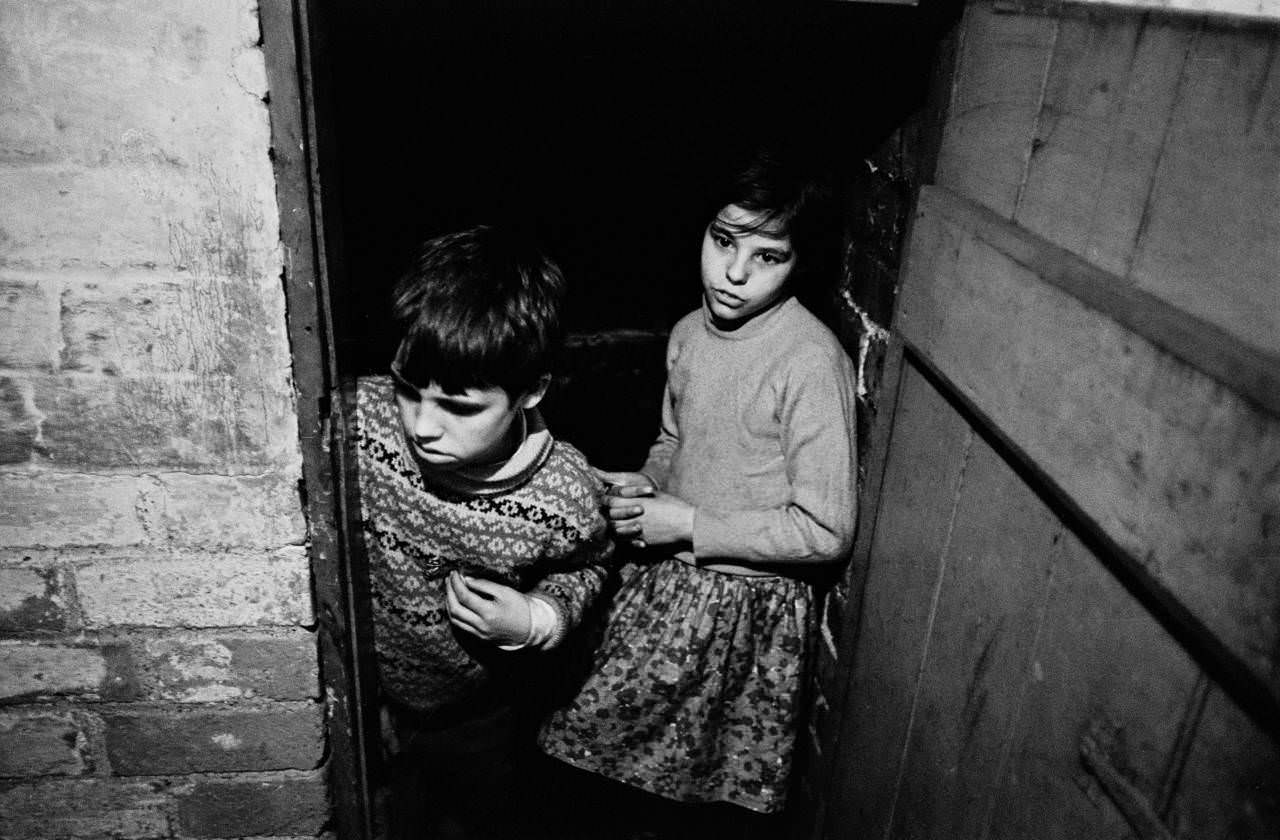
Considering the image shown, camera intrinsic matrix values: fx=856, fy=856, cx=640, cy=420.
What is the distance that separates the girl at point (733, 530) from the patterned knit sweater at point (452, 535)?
0.21 metres

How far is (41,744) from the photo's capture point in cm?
131

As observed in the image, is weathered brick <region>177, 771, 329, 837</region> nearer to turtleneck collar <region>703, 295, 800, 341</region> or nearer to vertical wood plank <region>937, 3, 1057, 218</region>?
turtleneck collar <region>703, 295, 800, 341</region>

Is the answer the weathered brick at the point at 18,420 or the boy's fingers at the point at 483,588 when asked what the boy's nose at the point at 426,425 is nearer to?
the boy's fingers at the point at 483,588

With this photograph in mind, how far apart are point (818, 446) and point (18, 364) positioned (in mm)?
1194

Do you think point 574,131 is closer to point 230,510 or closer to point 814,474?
point 814,474

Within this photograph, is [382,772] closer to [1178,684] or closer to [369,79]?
[1178,684]

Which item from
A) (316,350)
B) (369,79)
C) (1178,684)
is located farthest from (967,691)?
(369,79)

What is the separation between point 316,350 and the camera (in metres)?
1.09

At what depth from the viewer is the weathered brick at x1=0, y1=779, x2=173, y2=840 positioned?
1344 millimetres

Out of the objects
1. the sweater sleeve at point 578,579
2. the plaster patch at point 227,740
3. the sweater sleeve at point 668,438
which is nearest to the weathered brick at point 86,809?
the plaster patch at point 227,740

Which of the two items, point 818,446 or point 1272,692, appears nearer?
point 1272,692

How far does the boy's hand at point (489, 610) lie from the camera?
1.41m

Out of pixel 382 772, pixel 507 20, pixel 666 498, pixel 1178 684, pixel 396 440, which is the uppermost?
pixel 507 20

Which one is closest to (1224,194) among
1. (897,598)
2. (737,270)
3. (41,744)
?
(897,598)
